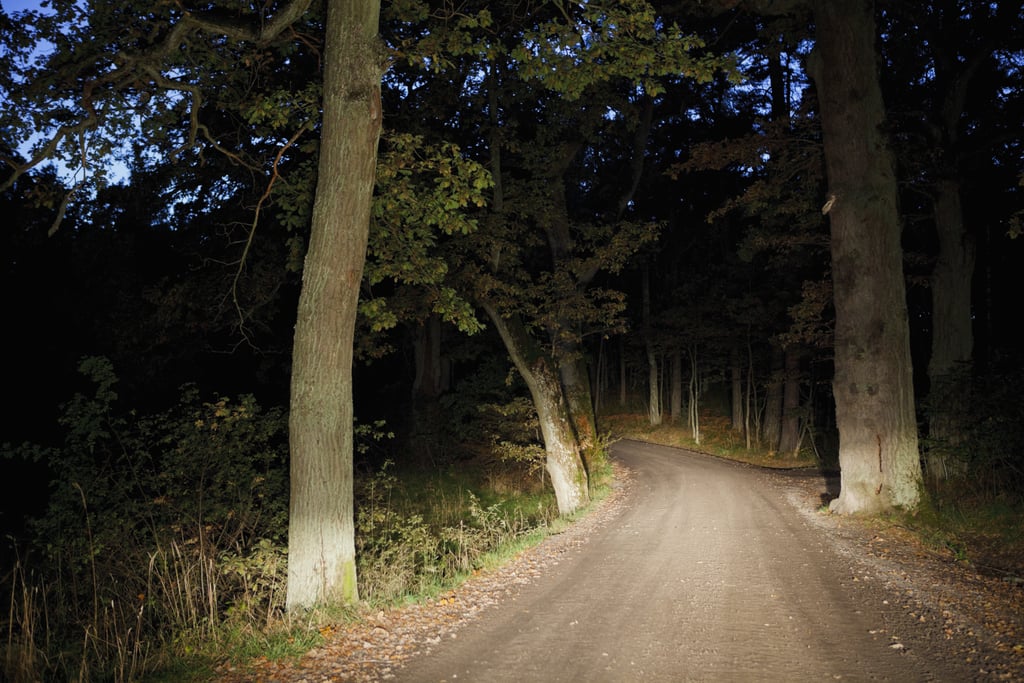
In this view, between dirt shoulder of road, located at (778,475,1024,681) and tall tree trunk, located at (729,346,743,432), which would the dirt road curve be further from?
tall tree trunk, located at (729,346,743,432)

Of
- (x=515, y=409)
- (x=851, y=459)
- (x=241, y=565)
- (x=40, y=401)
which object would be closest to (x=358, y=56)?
(x=241, y=565)

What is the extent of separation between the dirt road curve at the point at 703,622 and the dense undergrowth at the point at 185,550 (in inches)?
51.0

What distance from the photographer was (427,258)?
9367 mm

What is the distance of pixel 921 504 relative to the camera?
10234mm

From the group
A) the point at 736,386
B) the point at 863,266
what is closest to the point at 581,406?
the point at 863,266

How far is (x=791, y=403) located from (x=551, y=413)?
14.7m

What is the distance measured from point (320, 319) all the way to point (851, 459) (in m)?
9.55

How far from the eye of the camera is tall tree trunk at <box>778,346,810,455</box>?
82.2 ft

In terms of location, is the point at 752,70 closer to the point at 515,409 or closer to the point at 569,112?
the point at 569,112

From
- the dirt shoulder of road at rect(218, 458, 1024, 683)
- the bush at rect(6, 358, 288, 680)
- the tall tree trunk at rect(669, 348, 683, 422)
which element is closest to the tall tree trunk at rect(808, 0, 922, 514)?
the dirt shoulder of road at rect(218, 458, 1024, 683)

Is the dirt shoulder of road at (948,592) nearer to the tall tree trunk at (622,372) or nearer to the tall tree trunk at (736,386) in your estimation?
the tall tree trunk at (736,386)

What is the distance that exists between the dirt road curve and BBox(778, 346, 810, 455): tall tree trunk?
55.4ft

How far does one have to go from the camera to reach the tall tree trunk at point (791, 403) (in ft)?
82.2

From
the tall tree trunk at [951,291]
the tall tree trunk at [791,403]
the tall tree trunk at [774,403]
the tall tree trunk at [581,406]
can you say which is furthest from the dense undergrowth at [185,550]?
the tall tree trunk at [774,403]
